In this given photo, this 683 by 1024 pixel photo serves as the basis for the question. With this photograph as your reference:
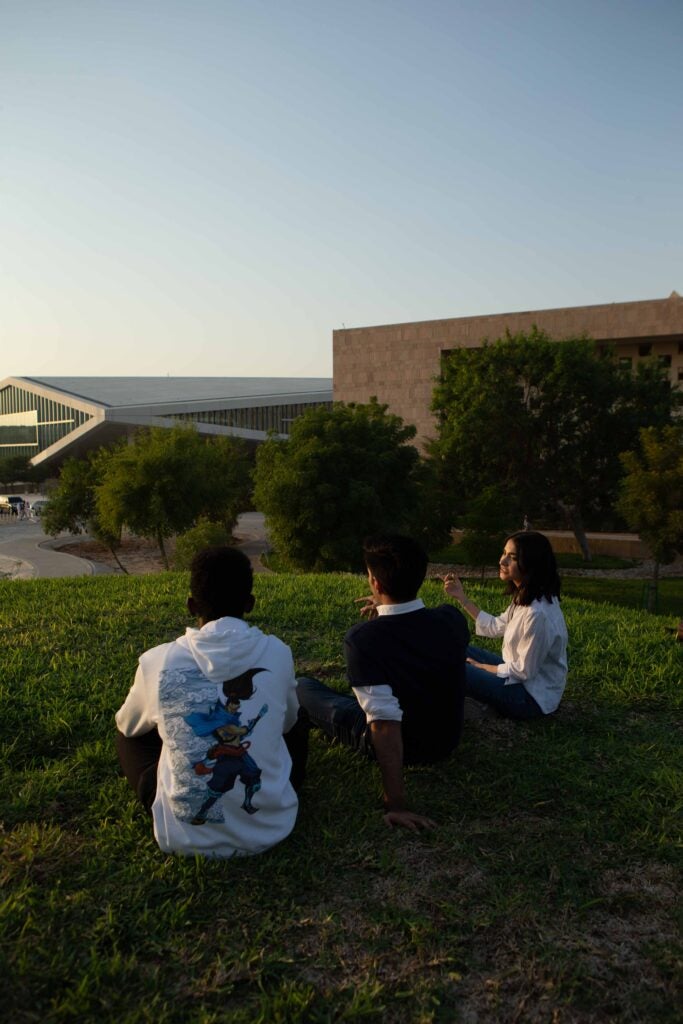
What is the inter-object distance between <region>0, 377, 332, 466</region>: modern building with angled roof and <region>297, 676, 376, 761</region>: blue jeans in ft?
184

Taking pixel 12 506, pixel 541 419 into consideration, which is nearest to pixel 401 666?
pixel 541 419

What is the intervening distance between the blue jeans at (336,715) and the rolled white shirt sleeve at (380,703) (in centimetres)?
38

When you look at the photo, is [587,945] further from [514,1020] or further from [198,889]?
[198,889]

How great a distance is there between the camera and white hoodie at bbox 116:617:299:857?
106 inches

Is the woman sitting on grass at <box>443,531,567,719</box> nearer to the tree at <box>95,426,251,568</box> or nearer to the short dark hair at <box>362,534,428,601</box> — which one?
the short dark hair at <box>362,534,428,601</box>

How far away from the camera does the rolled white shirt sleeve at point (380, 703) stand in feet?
10.0

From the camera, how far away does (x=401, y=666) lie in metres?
3.20

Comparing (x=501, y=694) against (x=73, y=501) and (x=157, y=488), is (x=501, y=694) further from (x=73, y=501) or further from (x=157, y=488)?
(x=73, y=501)

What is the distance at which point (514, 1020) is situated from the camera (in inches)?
86.0

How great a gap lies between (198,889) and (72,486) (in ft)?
116

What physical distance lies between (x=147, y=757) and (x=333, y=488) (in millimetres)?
18273

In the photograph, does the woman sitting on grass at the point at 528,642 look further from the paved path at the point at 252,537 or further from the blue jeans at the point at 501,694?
the paved path at the point at 252,537

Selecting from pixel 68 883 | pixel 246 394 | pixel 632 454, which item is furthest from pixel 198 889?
pixel 246 394

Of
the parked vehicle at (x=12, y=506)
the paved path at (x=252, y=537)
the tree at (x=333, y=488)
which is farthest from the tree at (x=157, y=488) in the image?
the parked vehicle at (x=12, y=506)
